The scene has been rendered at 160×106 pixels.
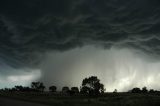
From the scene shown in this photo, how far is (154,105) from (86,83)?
3402 inches

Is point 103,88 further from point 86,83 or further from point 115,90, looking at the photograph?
point 115,90

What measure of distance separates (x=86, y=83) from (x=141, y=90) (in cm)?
9205

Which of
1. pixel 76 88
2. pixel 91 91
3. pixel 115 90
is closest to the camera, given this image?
pixel 91 91

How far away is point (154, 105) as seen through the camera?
36.2 meters

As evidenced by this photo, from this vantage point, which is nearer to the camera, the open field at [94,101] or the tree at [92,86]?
the open field at [94,101]

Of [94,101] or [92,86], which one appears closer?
[94,101]

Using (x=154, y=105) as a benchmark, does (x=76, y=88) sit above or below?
above

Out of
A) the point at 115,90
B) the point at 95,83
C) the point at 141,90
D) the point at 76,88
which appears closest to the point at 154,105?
the point at 95,83

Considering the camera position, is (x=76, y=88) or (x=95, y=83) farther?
(x=76, y=88)

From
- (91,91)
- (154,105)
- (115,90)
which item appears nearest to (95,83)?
(91,91)

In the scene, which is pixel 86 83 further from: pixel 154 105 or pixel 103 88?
pixel 154 105

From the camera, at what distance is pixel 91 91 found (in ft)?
395

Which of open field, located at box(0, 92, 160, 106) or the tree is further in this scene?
the tree

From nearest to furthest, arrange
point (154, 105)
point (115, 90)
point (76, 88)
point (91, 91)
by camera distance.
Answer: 1. point (154, 105)
2. point (91, 91)
3. point (115, 90)
4. point (76, 88)
